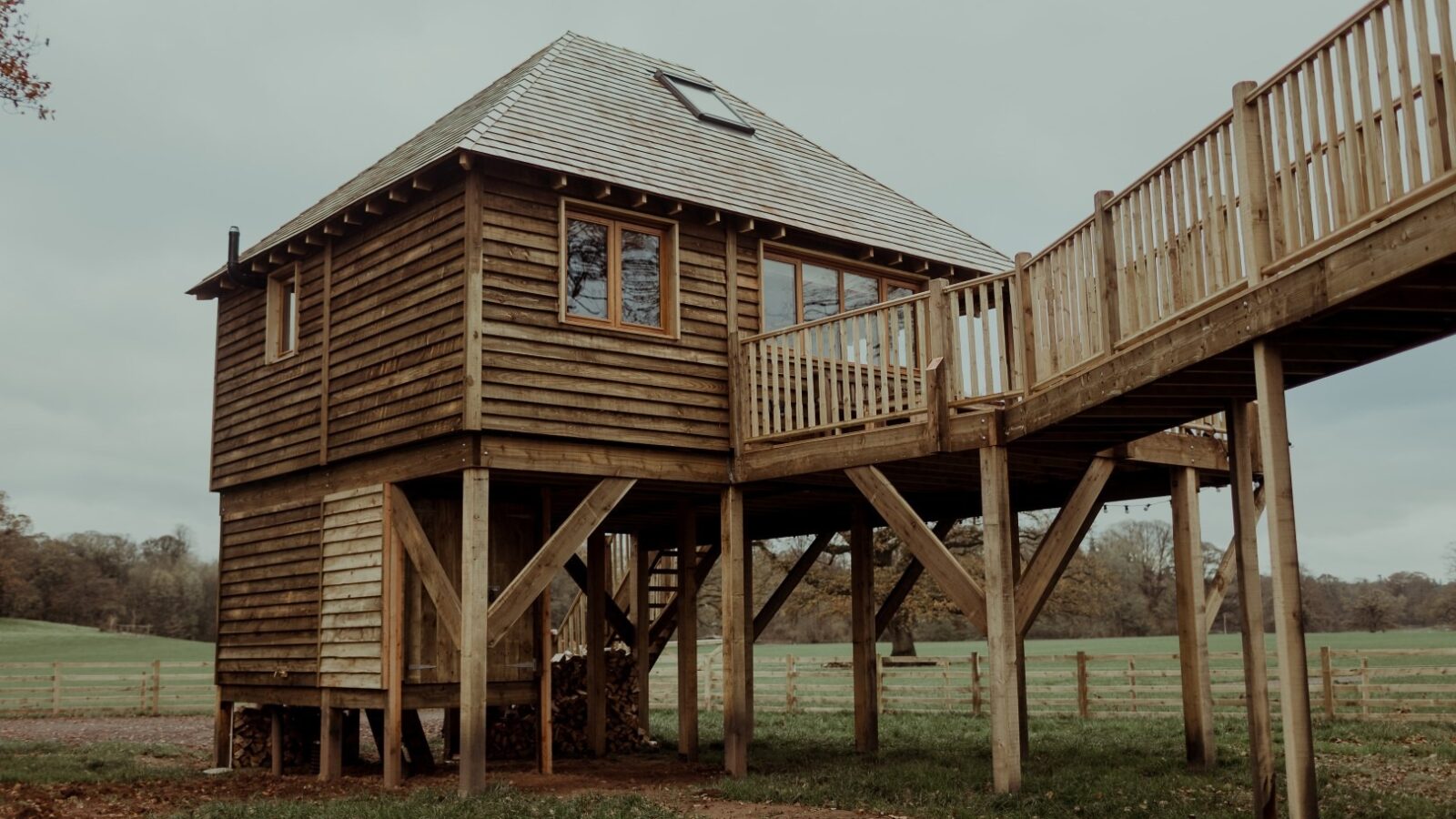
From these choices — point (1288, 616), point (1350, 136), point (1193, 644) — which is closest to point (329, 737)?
point (1193, 644)

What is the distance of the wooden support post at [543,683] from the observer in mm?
14141

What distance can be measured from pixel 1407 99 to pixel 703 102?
43.3ft

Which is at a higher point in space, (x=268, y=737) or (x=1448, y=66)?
(x=1448, y=66)

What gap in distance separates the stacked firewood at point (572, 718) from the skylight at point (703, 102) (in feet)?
26.6

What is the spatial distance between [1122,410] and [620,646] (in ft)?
39.5

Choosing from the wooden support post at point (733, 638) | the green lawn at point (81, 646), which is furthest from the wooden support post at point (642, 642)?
the green lawn at point (81, 646)

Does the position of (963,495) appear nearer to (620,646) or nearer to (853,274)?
(853,274)

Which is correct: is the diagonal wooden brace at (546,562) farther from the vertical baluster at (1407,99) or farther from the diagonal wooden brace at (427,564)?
the vertical baluster at (1407,99)

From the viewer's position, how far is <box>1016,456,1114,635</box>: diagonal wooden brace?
37.6 ft

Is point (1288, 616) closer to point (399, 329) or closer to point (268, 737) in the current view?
point (399, 329)

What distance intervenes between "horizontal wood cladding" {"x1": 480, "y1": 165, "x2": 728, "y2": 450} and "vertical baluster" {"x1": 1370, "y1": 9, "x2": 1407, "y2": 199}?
8.47m

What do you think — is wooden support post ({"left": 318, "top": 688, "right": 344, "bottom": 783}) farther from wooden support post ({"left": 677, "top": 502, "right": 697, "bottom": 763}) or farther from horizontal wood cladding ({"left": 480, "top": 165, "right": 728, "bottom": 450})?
horizontal wood cladding ({"left": 480, "top": 165, "right": 728, "bottom": 450})

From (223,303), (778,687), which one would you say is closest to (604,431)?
(223,303)

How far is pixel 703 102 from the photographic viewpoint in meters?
18.5
